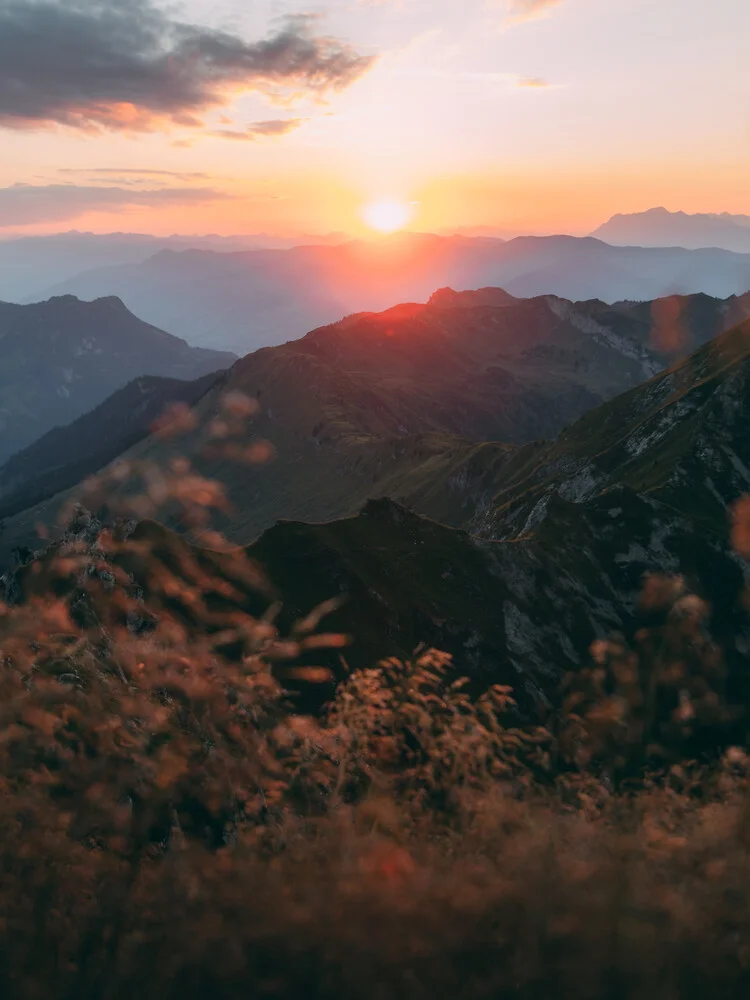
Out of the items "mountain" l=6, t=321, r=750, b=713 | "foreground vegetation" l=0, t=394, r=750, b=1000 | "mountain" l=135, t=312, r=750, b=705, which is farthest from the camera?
"mountain" l=135, t=312, r=750, b=705

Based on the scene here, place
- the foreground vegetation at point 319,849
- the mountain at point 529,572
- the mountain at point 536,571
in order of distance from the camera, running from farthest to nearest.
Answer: the mountain at point 536,571
the mountain at point 529,572
the foreground vegetation at point 319,849

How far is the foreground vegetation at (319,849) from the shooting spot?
8.36 metres

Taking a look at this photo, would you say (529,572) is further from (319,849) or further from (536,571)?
(319,849)

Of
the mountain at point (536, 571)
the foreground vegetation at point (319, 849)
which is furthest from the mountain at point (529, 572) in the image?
the foreground vegetation at point (319, 849)

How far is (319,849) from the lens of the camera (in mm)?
9797

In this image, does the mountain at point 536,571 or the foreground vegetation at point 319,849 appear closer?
the foreground vegetation at point 319,849

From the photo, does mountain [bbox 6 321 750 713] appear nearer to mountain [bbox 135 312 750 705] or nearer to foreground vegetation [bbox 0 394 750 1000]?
mountain [bbox 135 312 750 705]

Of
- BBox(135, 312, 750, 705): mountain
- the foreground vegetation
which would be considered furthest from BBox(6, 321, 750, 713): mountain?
the foreground vegetation

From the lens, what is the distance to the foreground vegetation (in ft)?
27.4

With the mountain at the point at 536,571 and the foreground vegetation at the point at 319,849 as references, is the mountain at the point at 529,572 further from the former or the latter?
the foreground vegetation at the point at 319,849

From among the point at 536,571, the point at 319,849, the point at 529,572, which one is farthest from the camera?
the point at 536,571

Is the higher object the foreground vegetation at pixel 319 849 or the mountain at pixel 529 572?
the foreground vegetation at pixel 319 849

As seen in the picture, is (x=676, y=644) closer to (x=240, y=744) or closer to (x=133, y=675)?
(x=240, y=744)

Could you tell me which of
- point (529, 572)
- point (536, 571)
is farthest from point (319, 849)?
point (536, 571)
